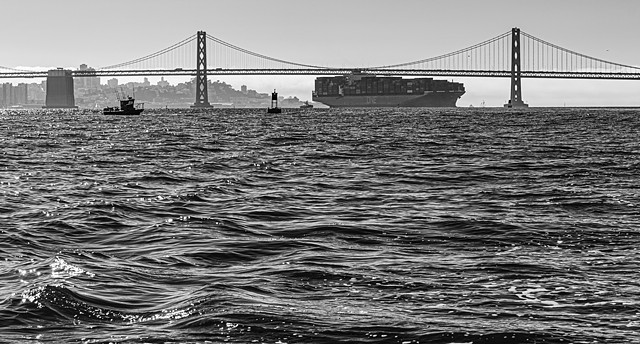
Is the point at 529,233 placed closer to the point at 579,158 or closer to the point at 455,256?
the point at 455,256

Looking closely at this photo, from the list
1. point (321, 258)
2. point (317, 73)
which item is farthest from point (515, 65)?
point (321, 258)

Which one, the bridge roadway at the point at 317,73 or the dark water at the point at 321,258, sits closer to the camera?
the dark water at the point at 321,258

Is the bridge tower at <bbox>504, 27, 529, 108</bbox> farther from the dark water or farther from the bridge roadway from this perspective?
the dark water

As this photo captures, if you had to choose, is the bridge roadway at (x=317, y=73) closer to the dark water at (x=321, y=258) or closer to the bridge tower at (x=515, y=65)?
the bridge tower at (x=515, y=65)

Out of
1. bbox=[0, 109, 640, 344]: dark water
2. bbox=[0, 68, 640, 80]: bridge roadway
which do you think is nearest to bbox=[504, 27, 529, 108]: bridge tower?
bbox=[0, 68, 640, 80]: bridge roadway

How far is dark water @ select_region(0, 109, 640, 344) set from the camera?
7.96 meters

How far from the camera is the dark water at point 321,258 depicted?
313 inches

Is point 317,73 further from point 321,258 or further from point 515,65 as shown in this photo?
point 321,258

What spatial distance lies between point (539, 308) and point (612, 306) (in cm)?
68

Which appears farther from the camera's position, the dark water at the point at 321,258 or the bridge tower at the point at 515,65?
the bridge tower at the point at 515,65

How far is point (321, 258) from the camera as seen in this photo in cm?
1125

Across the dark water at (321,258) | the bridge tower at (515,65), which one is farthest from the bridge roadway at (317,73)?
the dark water at (321,258)

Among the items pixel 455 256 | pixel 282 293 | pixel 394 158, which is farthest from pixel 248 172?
pixel 282 293

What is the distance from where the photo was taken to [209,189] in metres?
20.0
